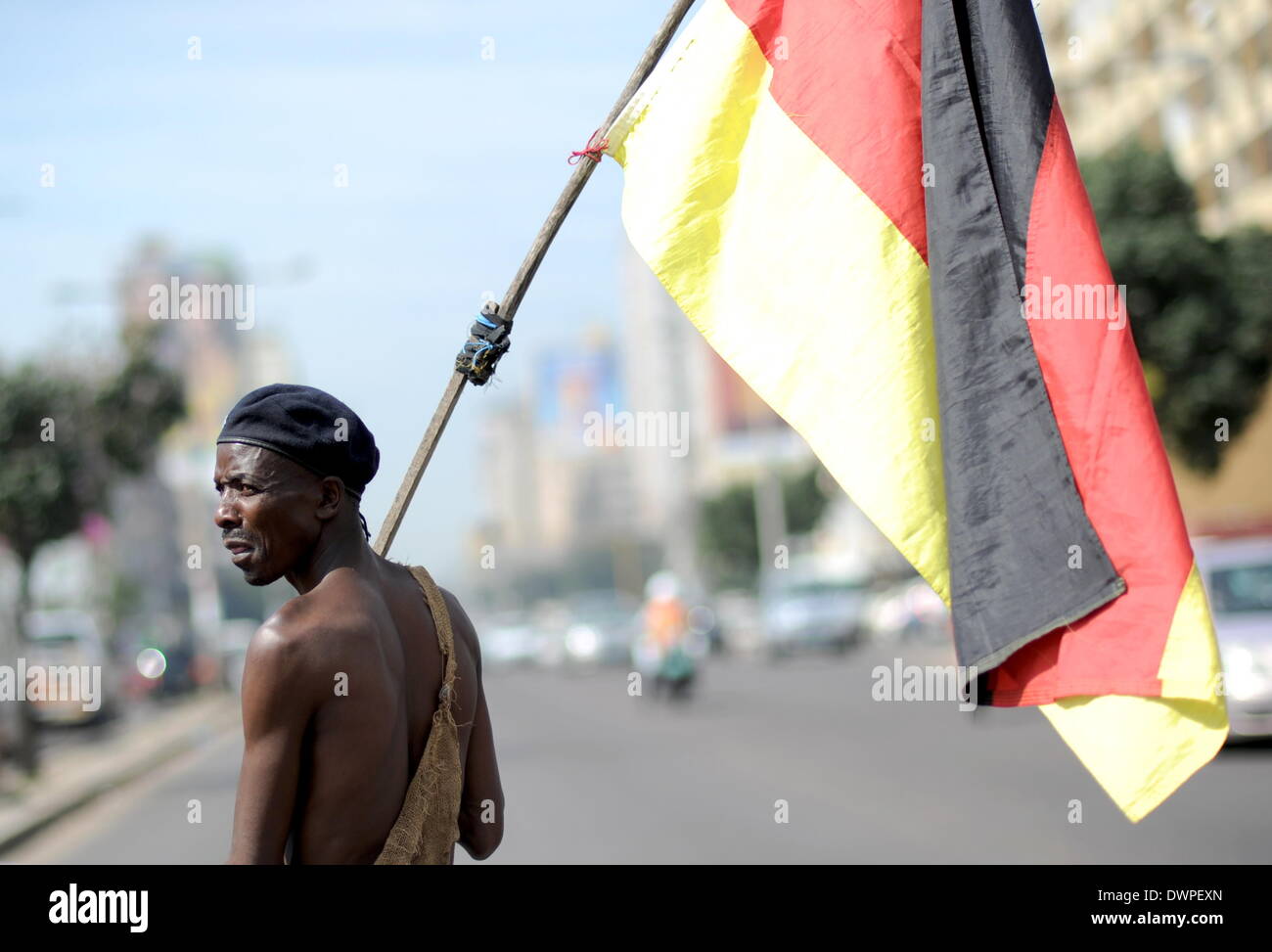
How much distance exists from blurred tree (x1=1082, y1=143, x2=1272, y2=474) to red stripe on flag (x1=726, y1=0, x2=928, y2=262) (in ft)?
71.9

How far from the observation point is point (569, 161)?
9.82 ft

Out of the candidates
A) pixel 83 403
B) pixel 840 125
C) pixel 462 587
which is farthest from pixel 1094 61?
pixel 462 587

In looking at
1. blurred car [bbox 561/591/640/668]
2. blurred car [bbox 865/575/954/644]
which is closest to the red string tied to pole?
blurred car [bbox 865/575/954/644]

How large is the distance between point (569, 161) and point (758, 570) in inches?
3299

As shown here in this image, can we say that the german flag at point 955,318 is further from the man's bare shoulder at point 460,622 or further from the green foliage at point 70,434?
the green foliage at point 70,434

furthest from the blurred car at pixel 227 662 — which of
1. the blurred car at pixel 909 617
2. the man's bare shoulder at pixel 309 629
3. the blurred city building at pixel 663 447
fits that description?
the man's bare shoulder at pixel 309 629

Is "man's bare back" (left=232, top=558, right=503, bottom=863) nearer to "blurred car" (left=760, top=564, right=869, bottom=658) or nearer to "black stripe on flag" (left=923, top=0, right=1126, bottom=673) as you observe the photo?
"black stripe on flag" (left=923, top=0, right=1126, bottom=673)

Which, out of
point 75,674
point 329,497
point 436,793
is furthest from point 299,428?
point 75,674

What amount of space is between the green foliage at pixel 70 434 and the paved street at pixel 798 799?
306 centimetres

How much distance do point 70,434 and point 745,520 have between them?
66.6 metres

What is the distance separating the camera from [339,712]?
238 cm
